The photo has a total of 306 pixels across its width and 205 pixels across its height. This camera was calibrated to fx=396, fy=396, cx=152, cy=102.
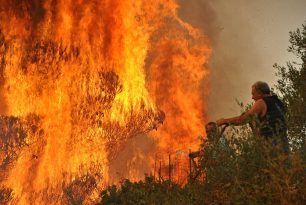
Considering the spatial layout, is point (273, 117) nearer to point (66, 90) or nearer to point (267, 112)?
point (267, 112)

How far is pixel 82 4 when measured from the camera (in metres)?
17.8

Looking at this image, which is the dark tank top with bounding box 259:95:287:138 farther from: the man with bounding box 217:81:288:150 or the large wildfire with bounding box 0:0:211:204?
the large wildfire with bounding box 0:0:211:204

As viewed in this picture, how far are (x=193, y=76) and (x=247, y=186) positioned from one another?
62.0 feet

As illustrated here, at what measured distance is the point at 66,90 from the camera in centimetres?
1736

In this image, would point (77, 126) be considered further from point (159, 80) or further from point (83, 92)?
point (159, 80)

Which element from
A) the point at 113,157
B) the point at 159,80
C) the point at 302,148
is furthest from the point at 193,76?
the point at 302,148

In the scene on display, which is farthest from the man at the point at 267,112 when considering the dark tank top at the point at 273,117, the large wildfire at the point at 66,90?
the large wildfire at the point at 66,90

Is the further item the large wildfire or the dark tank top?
the large wildfire

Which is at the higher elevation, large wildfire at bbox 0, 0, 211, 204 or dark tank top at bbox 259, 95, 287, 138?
large wildfire at bbox 0, 0, 211, 204

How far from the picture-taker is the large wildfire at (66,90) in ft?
55.2

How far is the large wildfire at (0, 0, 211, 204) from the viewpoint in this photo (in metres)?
16.8

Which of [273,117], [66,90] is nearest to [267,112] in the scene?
[273,117]

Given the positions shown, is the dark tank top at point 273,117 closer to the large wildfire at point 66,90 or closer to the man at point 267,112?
the man at point 267,112

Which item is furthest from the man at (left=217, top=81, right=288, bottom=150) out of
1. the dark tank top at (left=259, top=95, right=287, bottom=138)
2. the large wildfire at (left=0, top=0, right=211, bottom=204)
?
the large wildfire at (left=0, top=0, right=211, bottom=204)
